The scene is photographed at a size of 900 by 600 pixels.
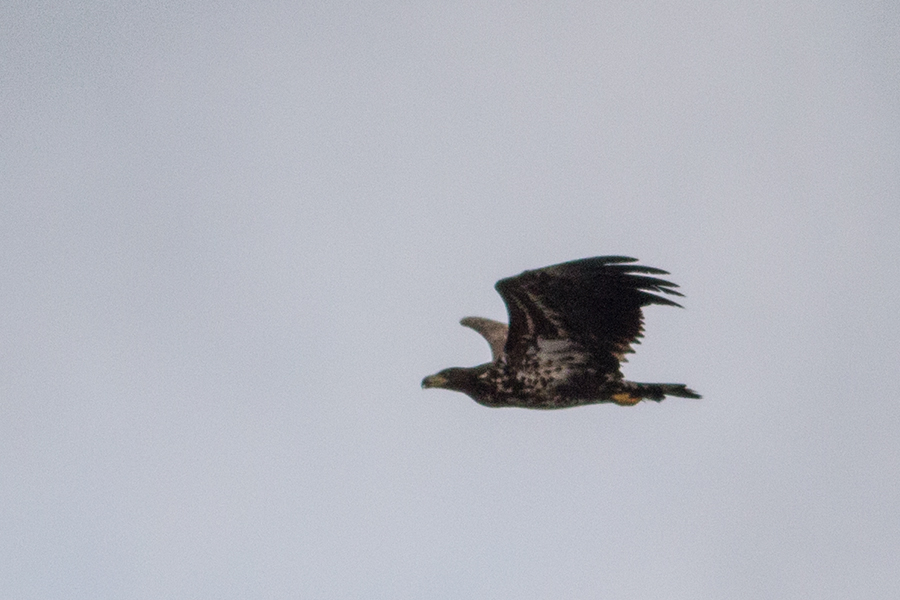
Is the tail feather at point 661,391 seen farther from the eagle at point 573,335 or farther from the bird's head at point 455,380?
the bird's head at point 455,380

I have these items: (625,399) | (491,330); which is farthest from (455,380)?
(491,330)

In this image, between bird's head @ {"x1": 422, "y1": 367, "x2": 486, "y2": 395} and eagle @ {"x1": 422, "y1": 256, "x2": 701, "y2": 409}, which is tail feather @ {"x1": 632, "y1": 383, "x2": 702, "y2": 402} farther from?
bird's head @ {"x1": 422, "y1": 367, "x2": 486, "y2": 395}

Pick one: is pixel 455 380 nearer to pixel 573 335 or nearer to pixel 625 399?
pixel 573 335

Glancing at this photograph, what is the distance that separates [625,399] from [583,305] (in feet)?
3.62

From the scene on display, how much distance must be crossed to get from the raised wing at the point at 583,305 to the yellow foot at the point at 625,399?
308 millimetres

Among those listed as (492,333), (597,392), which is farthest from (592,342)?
(492,333)

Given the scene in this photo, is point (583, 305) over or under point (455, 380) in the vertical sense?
over

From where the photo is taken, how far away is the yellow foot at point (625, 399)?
9070 millimetres

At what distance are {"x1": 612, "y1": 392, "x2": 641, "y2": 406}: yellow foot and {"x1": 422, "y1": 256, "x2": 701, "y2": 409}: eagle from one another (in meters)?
0.01

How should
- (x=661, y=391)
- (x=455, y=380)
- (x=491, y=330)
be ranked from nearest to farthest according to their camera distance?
(x=661, y=391)
(x=455, y=380)
(x=491, y=330)

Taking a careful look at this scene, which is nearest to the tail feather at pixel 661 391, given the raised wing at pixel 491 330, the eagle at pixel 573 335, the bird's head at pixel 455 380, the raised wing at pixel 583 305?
the eagle at pixel 573 335

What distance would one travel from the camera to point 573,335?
9047 millimetres

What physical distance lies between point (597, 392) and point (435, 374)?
1.90 m

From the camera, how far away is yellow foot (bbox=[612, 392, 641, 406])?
9.07 metres
